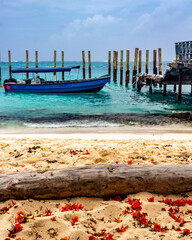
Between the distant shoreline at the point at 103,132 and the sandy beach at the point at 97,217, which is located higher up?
the sandy beach at the point at 97,217

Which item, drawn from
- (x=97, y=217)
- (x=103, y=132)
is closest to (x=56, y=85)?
(x=103, y=132)

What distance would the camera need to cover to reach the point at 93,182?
446cm

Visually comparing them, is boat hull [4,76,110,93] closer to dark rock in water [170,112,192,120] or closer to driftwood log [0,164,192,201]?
dark rock in water [170,112,192,120]

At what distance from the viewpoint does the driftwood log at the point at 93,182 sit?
437 centimetres

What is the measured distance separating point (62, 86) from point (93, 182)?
24.5 m

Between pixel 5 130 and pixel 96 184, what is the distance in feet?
31.6

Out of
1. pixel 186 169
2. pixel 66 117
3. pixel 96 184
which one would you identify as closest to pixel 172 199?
pixel 186 169

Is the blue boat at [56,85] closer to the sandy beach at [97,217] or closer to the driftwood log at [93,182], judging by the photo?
the sandy beach at [97,217]

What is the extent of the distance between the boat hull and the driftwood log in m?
24.1

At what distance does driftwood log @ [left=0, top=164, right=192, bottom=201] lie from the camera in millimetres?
4371

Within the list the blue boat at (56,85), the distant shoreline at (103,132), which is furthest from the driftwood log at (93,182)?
the blue boat at (56,85)

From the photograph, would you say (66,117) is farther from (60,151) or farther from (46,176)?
(46,176)

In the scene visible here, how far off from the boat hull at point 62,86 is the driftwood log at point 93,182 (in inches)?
947

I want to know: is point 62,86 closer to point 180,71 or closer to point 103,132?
point 180,71
